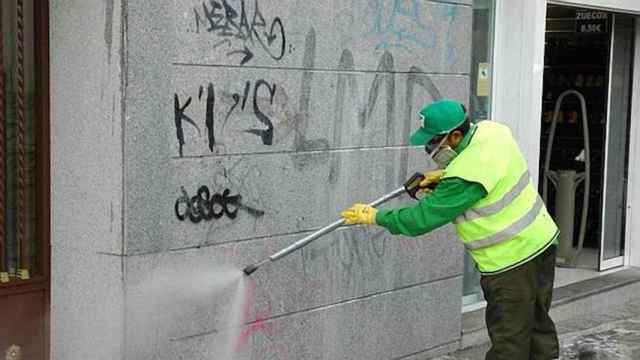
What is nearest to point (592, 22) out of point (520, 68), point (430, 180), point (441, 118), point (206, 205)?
point (520, 68)

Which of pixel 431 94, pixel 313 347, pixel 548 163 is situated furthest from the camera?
pixel 548 163

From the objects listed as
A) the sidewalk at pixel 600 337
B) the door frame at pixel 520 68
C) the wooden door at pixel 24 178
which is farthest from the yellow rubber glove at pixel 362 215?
the door frame at pixel 520 68

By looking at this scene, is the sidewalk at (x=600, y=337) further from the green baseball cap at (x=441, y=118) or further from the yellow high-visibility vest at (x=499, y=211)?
the green baseball cap at (x=441, y=118)

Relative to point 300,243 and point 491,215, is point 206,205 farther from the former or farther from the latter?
point 491,215

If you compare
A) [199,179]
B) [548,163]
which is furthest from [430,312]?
[548,163]

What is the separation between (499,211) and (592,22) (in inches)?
209

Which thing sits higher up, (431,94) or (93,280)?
(431,94)

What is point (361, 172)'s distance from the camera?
670cm

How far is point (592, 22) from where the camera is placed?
1035 centimetres

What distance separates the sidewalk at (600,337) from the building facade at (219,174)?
2.69 feet

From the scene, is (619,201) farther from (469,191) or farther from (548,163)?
(469,191)

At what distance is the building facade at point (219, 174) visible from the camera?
5.30 meters

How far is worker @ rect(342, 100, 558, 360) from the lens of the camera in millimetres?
5418

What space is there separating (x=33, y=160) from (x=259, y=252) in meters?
1.29
